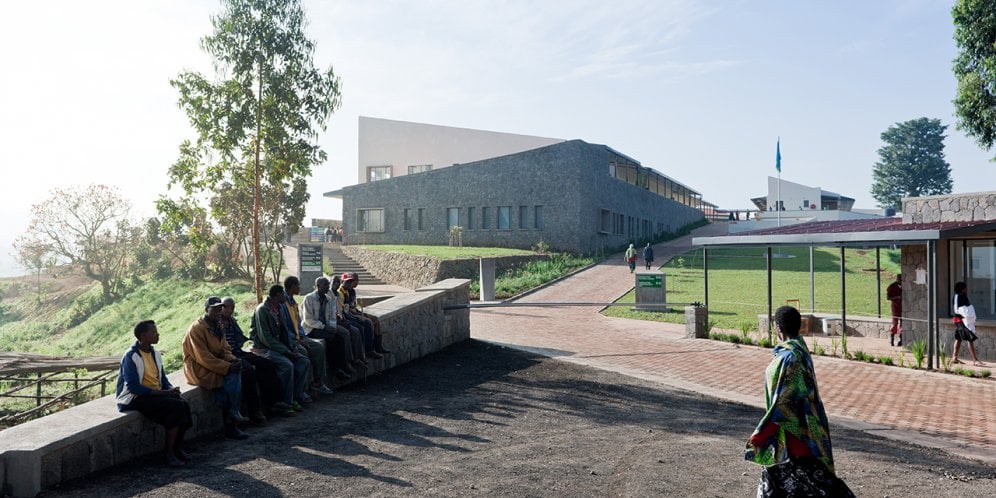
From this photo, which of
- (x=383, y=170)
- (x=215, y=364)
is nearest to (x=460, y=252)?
(x=383, y=170)

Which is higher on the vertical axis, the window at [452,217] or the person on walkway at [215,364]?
the window at [452,217]

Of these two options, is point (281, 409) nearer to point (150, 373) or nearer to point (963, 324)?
point (150, 373)

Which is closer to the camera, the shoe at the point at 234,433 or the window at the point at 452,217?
the shoe at the point at 234,433

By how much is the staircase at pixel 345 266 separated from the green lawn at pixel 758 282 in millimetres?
13474

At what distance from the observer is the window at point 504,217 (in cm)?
4241

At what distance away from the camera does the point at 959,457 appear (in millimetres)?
7500

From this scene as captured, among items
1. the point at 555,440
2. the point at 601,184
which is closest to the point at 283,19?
the point at 555,440

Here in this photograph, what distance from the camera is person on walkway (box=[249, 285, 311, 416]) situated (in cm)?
901

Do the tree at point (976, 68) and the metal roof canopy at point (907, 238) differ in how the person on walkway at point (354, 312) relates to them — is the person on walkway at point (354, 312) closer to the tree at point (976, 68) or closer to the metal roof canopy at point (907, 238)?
the metal roof canopy at point (907, 238)

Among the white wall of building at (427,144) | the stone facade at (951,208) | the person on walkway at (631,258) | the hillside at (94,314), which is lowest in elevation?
the hillside at (94,314)

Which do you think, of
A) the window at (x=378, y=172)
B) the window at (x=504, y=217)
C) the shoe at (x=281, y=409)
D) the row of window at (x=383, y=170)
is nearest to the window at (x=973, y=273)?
the shoe at (x=281, y=409)

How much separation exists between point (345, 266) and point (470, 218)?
8.97m

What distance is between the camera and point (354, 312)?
11477 millimetres

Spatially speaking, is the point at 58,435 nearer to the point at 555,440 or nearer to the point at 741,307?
the point at 555,440
